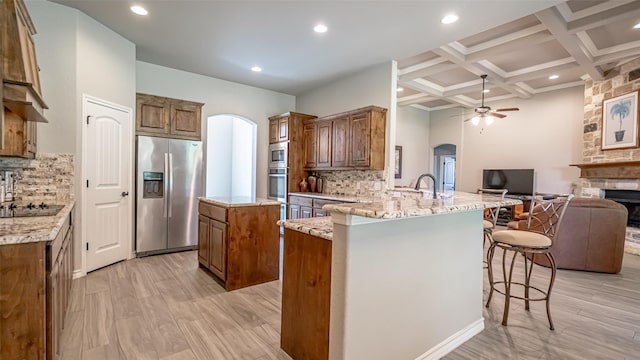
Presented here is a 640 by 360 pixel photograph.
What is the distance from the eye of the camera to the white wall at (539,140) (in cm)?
652

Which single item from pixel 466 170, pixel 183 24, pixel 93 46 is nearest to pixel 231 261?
pixel 183 24

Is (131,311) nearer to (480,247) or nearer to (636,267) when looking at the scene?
(480,247)

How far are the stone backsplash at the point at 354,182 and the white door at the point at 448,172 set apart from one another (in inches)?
206

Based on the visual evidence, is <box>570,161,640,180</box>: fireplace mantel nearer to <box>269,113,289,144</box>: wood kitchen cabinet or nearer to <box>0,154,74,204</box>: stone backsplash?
<box>269,113,289,144</box>: wood kitchen cabinet

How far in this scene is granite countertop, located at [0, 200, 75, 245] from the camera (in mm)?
1465

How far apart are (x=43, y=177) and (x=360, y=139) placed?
3.95 meters

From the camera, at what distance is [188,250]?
183 inches

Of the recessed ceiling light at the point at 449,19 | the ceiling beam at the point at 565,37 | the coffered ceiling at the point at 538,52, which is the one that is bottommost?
the recessed ceiling light at the point at 449,19

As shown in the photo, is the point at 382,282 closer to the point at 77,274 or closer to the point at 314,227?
the point at 314,227

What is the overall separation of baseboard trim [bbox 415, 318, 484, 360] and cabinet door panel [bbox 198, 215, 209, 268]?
2.64 metres

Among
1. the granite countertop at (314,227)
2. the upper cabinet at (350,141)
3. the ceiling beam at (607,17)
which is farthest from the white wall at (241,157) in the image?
the ceiling beam at (607,17)

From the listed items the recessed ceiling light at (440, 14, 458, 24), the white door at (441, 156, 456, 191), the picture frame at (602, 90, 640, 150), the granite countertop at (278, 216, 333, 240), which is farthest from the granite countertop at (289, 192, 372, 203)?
the white door at (441, 156, 456, 191)

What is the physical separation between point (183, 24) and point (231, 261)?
2.82 meters

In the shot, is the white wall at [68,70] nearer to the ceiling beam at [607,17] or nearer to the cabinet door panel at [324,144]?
the cabinet door panel at [324,144]
